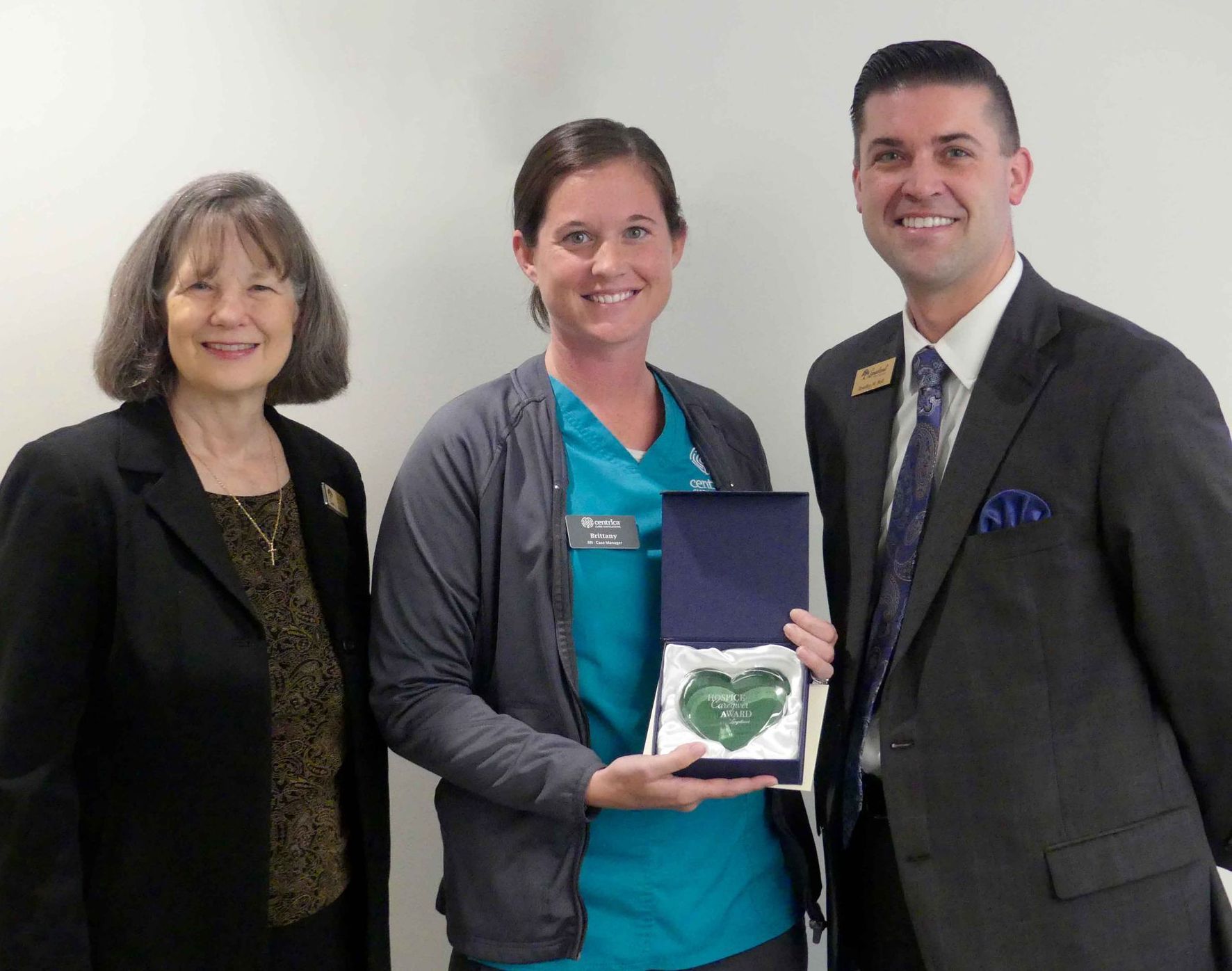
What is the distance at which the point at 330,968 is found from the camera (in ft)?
6.46

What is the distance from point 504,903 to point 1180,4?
2.50 meters

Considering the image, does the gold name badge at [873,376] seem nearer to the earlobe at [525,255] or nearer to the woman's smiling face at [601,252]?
the woman's smiling face at [601,252]

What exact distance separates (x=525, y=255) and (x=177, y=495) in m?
0.81

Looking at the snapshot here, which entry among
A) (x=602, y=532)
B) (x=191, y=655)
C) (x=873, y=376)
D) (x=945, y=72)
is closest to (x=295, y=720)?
(x=191, y=655)

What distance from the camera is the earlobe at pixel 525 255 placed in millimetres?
2152

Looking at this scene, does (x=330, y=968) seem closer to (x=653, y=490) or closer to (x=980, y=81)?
(x=653, y=490)

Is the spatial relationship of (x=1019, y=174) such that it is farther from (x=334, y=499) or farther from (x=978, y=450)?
(x=334, y=499)

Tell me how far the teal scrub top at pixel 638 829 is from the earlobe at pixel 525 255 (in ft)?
1.02

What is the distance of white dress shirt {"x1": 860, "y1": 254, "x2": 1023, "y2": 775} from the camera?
1.91 meters

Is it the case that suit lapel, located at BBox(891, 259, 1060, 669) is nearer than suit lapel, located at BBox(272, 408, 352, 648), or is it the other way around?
suit lapel, located at BBox(891, 259, 1060, 669)

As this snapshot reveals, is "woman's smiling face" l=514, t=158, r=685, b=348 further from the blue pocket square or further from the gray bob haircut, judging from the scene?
the blue pocket square

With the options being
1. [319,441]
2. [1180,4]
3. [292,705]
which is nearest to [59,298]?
[319,441]

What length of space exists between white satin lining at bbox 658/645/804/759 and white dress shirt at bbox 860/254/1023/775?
16cm

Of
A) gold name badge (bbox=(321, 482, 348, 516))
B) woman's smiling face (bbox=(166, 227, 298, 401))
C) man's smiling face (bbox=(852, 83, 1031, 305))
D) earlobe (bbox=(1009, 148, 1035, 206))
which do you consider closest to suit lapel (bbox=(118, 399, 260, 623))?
woman's smiling face (bbox=(166, 227, 298, 401))
